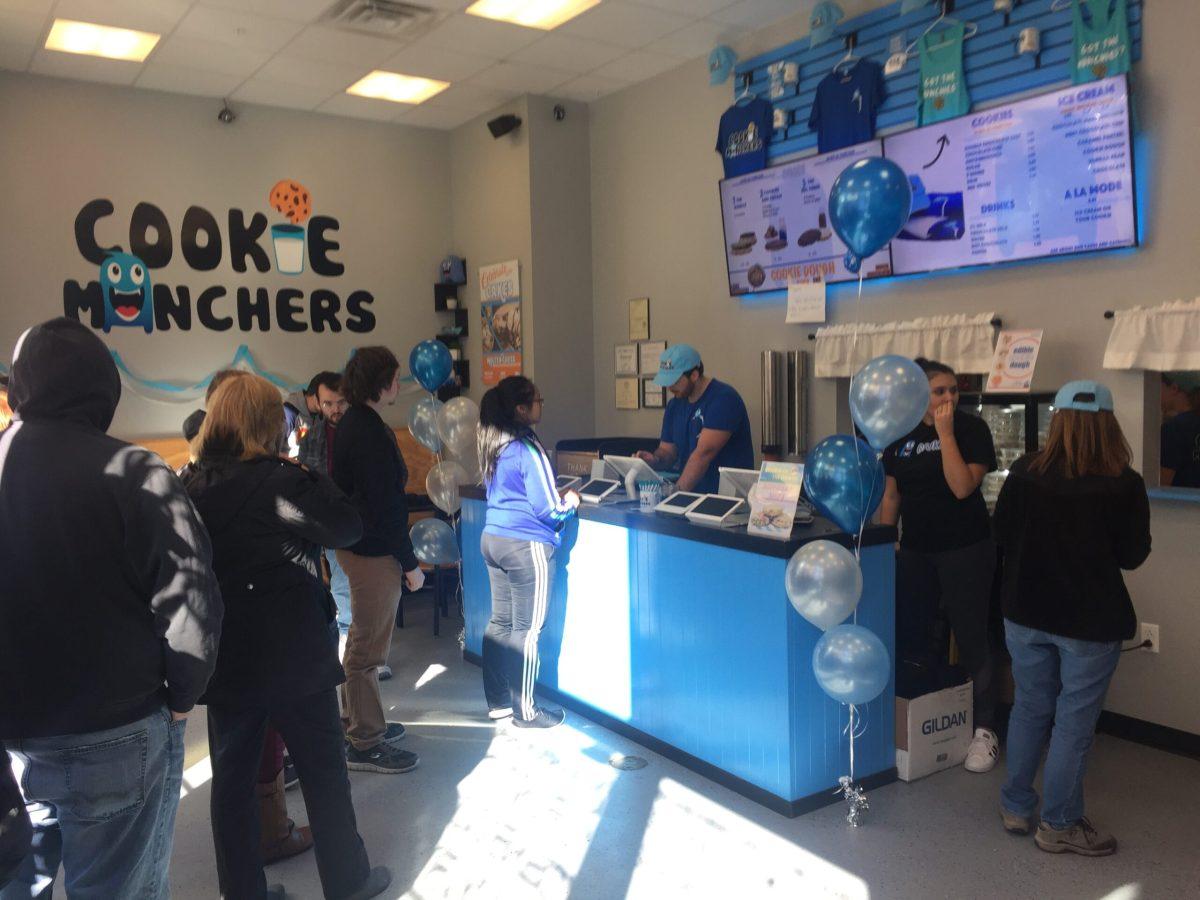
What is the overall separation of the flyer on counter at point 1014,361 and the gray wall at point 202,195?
14.1ft

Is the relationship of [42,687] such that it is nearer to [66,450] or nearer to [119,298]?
[66,450]

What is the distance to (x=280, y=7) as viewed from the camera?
15.6 feet

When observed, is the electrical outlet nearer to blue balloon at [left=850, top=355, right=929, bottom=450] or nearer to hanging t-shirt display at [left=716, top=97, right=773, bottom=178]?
blue balloon at [left=850, top=355, right=929, bottom=450]

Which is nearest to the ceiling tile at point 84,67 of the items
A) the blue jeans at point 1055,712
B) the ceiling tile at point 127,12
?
the ceiling tile at point 127,12

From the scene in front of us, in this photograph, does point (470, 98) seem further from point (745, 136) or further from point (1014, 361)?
point (1014, 361)

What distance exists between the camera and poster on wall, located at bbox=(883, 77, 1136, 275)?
366 cm

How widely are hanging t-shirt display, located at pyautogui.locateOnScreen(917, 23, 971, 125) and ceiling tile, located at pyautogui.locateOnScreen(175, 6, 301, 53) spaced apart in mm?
3133

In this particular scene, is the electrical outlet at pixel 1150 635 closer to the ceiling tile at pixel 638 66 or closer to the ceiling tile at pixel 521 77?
the ceiling tile at pixel 638 66

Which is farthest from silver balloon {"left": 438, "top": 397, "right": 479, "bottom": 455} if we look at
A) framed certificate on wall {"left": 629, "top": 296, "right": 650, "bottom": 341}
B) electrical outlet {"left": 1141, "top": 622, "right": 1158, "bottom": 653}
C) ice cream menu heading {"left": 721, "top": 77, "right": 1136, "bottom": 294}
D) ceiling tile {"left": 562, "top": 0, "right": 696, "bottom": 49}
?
electrical outlet {"left": 1141, "top": 622, "right": 1158, "bottom": 653}

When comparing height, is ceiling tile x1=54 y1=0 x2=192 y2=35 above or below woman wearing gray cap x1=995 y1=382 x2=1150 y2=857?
above

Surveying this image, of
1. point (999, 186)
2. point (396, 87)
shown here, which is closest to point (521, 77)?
point (396, 87)

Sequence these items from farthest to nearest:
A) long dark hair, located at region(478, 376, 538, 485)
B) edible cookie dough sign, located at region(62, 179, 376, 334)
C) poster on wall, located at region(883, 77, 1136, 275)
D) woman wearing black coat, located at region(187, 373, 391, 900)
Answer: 1. edible cookie dough sign, located at region(62, 179, 376, 334)
2. long dark hair, located at region(478, 376, 538, 485)
3. poster on wall, located at region(883, 77, 1136, 275)
4. woman wearing black coat, located at region(187, 373, 391, 900)

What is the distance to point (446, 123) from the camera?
22.7 ft

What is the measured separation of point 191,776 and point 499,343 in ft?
12.4
